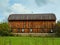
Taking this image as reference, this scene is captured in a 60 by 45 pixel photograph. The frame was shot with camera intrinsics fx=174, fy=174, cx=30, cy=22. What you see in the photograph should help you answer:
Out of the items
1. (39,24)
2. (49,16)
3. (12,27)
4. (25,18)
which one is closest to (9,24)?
(12,27)

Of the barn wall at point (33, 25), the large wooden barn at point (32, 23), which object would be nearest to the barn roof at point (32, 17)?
the large wooden barn at point (32, 23)

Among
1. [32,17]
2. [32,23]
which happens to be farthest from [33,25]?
[32,17]

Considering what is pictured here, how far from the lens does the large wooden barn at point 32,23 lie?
44406mm

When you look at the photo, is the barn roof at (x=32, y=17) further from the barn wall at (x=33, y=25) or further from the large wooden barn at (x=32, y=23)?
the barn wall at (x=33, y=25)

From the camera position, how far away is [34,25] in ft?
147

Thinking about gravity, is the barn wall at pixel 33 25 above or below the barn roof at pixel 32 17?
below

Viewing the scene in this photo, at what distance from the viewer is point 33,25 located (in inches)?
1768

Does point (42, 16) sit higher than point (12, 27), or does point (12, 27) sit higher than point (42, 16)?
point (42, 16)

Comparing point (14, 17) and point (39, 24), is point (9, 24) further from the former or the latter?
point (39, 24)

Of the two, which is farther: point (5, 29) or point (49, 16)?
point (49, 16)

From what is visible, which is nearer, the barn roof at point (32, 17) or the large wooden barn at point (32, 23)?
the large wooden barn at point (32, 23)

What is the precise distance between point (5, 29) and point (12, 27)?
10.6ft

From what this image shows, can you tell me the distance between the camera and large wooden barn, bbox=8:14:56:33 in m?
44.4

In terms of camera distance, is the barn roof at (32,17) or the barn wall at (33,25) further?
the barn roof at (32,17)
